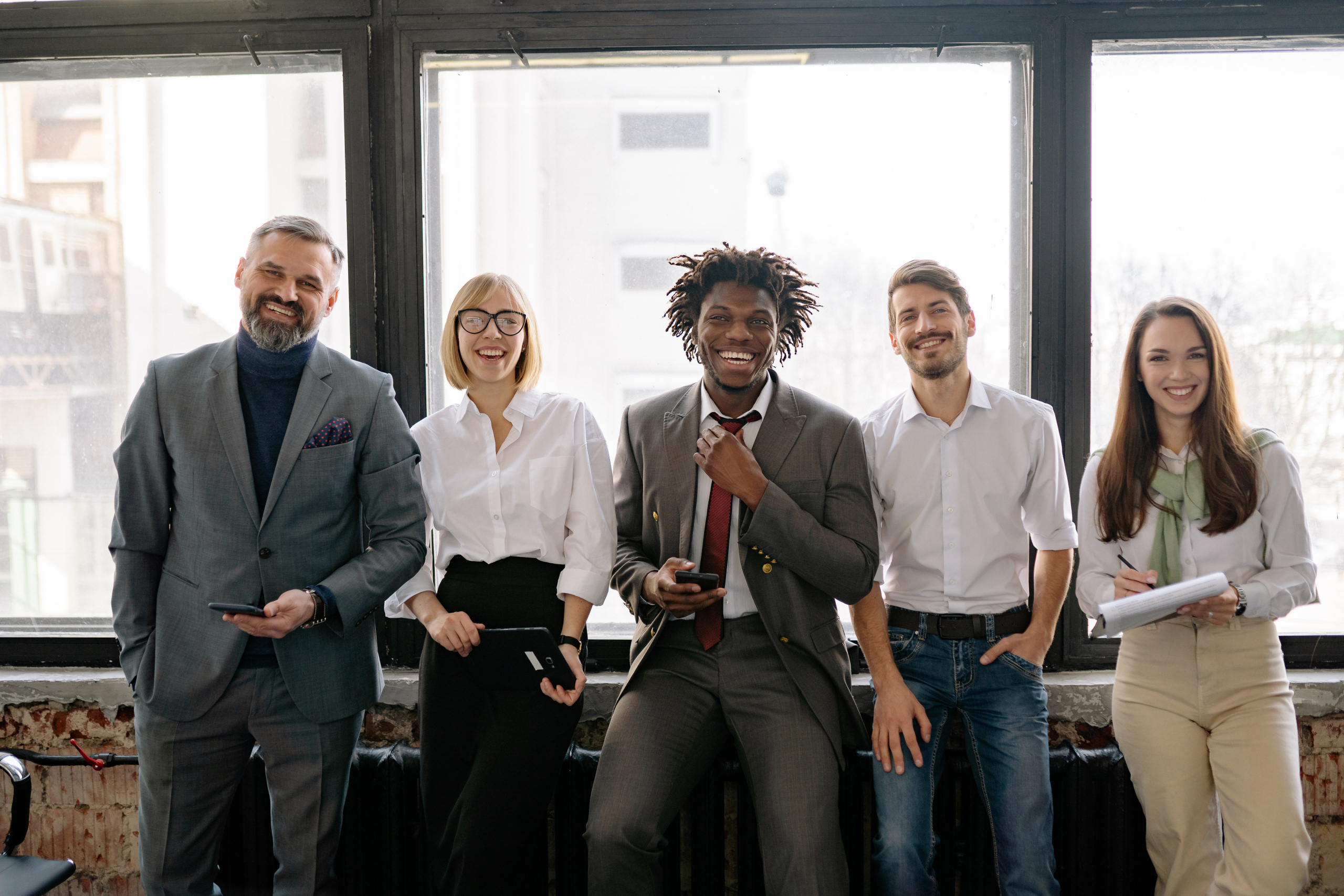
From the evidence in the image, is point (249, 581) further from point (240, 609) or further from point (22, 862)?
point (22, 862)

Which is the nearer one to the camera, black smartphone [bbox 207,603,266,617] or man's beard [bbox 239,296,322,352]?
black smartphone [bbox 207,603,266,617]

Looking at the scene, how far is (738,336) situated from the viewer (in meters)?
2.26

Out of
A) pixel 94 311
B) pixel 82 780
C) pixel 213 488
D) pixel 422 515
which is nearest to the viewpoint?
pixel 213 488

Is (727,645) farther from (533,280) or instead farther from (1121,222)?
(1121,222)

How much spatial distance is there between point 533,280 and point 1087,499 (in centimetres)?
195

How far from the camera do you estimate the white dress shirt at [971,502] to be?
237 centimetres

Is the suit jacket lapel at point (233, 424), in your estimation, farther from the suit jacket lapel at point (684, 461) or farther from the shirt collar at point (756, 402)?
the shirt collar at point (756, 402)

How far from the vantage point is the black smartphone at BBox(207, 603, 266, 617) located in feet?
6.20

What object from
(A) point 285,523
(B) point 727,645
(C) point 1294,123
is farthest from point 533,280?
Result: (C) point 1294,123

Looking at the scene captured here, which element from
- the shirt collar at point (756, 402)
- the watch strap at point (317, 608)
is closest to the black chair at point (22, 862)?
the watch strap at point (317, 608)

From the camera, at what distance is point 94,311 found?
9.68 ft

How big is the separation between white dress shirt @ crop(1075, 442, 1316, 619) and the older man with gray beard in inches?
75.8

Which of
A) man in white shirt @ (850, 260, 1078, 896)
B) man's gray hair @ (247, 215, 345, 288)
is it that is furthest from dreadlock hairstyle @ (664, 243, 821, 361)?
man's gray hair @ (247, 215, 345, 288)

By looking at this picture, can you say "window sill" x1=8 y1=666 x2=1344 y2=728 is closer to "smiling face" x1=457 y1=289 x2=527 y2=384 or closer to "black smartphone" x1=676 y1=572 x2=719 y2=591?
"black smartphone" x1=676 y1=572 x2=719 y2=591
